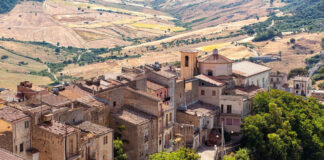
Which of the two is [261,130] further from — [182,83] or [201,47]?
[201,47]

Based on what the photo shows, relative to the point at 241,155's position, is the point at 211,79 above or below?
above

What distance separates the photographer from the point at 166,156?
49531 millimetres

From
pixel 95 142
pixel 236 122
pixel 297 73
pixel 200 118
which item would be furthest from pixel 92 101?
pixel 297 73

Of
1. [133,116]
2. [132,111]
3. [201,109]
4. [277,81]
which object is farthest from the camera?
[277,81]

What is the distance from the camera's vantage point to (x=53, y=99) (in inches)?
1908

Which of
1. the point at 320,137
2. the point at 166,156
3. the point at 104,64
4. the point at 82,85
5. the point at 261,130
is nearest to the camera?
the point at 166,156

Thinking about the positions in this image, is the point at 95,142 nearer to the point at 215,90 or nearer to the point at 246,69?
the point at 215,90

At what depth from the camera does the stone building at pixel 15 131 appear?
132 feet

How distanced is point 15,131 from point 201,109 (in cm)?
2992

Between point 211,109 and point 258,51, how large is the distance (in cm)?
10180

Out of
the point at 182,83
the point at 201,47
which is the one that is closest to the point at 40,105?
the point at 182,83

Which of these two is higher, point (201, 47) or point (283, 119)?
point (201, 47)

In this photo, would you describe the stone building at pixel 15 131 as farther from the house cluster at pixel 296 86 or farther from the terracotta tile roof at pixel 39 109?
the house cluster at pixel 296 86

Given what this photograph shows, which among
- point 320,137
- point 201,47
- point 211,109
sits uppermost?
point 201,47
